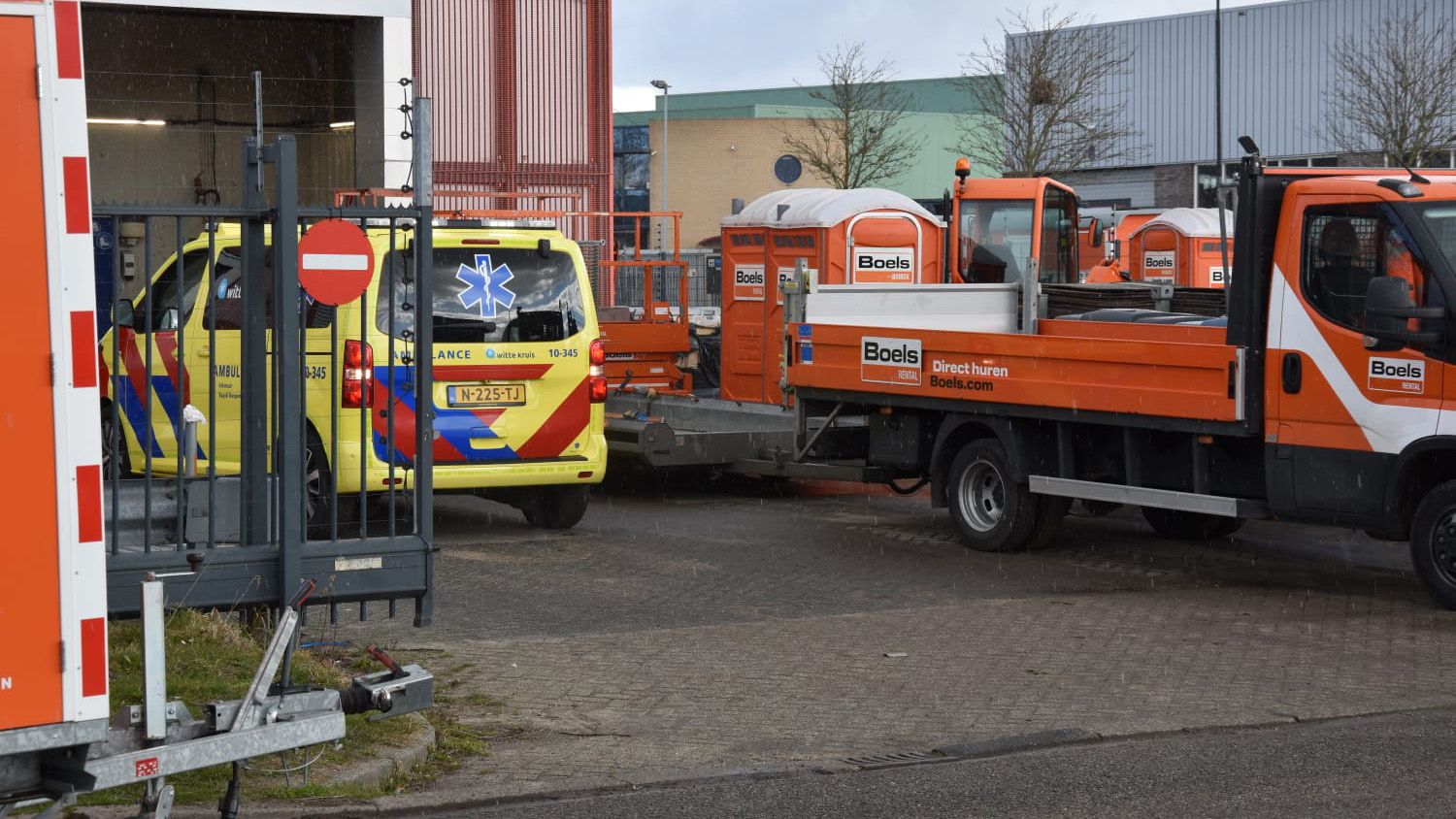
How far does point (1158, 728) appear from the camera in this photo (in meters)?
7.30

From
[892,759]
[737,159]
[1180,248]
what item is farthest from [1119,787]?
[737,159]

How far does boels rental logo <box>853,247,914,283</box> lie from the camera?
19.5m

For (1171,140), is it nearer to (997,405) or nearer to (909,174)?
(909,174)

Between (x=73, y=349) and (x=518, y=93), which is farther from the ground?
(x=518, y=93)

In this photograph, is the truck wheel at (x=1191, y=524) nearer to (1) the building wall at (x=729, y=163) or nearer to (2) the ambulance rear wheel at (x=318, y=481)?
(2) the ambulance rear wheel at (x=318, y=481)

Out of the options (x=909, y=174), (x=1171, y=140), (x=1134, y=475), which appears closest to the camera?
(x=1134, y=475)

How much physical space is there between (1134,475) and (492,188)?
715 inches

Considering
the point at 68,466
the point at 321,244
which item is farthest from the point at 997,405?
the point at 68,466

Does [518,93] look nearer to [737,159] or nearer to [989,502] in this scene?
[989,502]

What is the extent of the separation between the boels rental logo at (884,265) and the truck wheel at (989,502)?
7223 millimetres

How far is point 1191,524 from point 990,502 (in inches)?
69.2

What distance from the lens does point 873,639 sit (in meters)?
9.11

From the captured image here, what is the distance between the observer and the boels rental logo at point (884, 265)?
63.9 ft

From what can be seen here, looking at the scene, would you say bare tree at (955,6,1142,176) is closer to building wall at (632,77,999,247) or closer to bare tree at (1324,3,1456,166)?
bare tree at (1324,3,1456,166)
